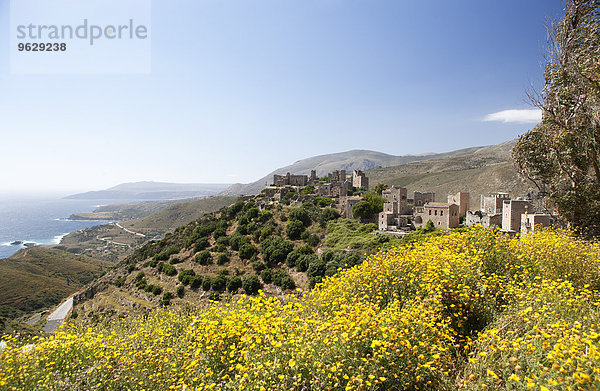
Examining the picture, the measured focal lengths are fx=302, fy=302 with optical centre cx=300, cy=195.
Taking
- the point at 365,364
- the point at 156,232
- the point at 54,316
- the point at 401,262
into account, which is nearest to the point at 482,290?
the point at 401,262

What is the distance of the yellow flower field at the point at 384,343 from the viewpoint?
370 centimetres

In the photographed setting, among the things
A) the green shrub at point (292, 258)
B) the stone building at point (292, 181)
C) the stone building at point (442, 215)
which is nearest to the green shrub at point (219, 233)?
the green shrub at point (292, 258)

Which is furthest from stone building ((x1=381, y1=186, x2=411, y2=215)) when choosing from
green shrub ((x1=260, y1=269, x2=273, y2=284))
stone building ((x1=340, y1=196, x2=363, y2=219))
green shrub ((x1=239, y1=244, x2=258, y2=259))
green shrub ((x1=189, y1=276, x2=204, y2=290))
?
green shrub ((x1=189, y1=276, x2=204, y2=290))

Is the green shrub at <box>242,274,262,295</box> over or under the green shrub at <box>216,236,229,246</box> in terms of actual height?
under

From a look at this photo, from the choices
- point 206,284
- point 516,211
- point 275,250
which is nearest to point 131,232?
point 206,284

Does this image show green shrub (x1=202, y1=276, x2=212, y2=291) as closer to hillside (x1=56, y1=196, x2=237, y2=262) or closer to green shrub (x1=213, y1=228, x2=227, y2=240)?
green shrub (x1=213, y1=228, x2=227, y2=240)

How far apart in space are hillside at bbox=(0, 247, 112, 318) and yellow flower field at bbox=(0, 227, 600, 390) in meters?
61.4

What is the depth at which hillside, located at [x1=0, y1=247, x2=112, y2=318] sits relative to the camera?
182 feet

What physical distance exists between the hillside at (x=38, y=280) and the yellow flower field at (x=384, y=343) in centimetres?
6142

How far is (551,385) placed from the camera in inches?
118

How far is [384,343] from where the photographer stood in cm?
388

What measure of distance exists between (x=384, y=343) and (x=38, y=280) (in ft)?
287

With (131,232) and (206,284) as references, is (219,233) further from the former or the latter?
(131,232)

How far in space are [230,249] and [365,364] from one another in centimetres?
4237
